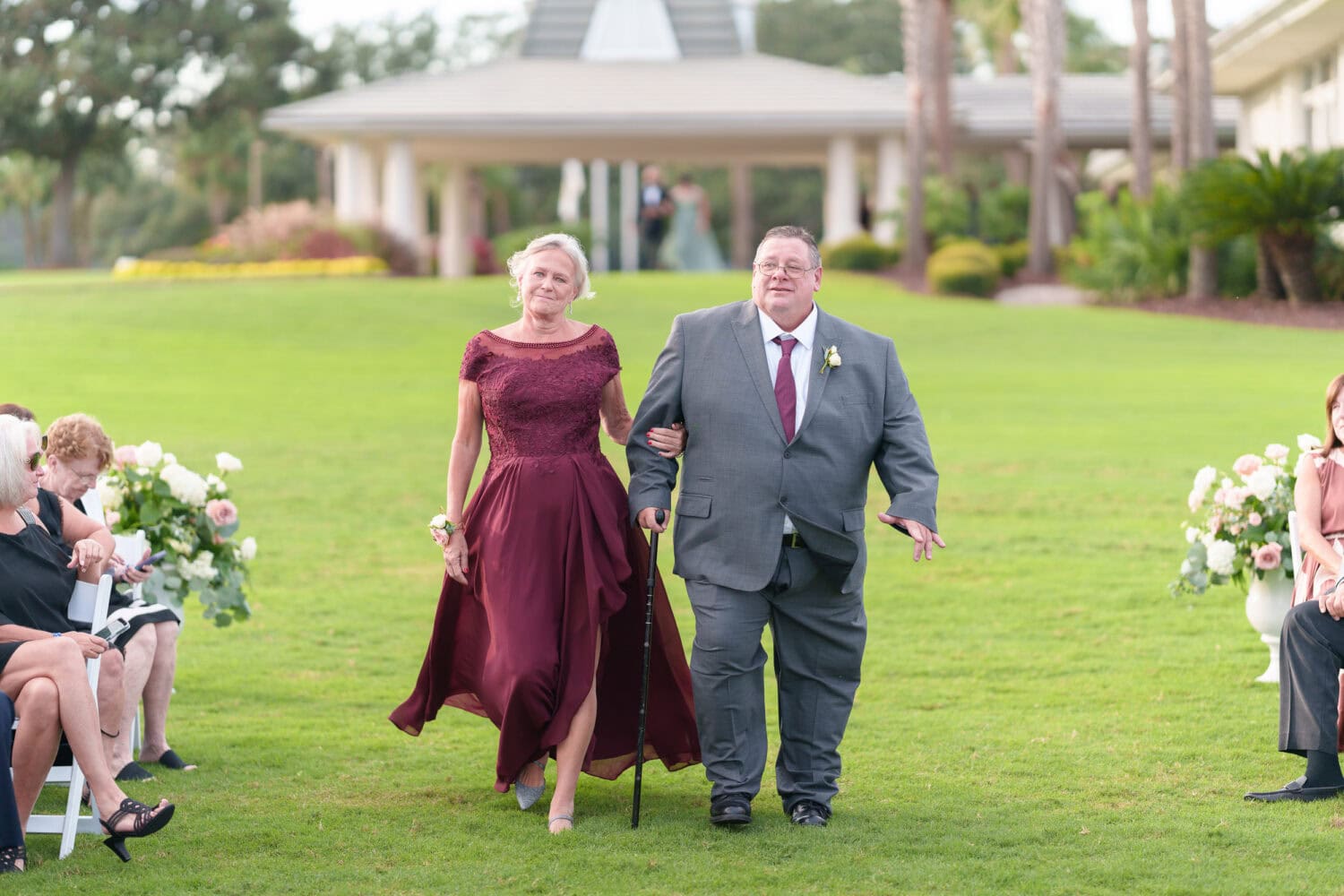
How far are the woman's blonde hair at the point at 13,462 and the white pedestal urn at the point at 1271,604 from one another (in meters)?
4.89

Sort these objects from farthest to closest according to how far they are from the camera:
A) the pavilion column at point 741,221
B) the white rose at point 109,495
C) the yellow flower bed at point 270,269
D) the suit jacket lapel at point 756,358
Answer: the pavilion column at point 741,221 < the yellow flower bed at point 270,269 < the white rose at point 109,495 < the suit jacket lapel at point 756,358

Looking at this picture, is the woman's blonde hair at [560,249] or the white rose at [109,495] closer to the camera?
the woman's blonde hair at [560,249]

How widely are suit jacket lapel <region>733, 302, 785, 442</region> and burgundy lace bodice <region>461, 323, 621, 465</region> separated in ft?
1.35

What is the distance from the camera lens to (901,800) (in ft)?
19.5

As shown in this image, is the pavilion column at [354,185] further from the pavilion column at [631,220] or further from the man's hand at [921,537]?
the man's hand at [921,537]

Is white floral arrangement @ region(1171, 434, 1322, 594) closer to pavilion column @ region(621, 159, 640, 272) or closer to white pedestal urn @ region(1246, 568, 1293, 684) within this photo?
white pedestal urn @ region(1246, 568, 1293, 684)

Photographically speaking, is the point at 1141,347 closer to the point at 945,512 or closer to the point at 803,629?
the point at 945,512

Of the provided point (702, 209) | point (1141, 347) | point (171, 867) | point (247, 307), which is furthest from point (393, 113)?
point (171, 867)

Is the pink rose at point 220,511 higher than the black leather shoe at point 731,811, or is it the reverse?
the pink rose at point 220,511

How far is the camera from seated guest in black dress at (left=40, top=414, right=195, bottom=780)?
5.78 metres

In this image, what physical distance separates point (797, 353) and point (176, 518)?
2.82 meters

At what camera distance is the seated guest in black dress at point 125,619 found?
19.0 feet

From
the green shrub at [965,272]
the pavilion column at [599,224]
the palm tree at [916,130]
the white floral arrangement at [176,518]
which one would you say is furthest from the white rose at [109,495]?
the pavilion column at [599,224]

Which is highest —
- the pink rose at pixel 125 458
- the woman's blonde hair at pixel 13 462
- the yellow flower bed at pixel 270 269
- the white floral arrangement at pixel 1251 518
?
the yellow flower bed at pixel 270 269
